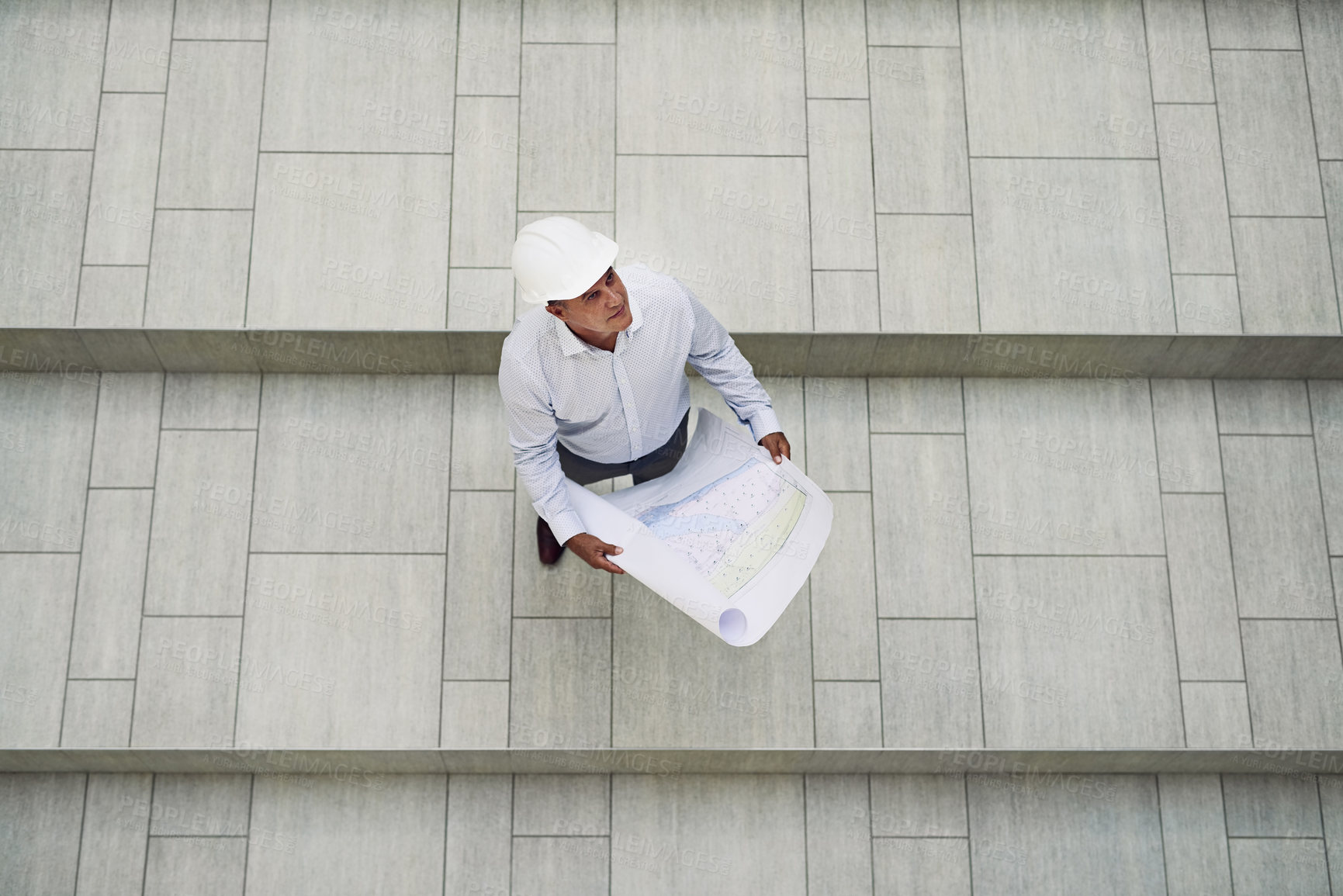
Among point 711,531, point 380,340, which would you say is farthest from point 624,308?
point 380,340

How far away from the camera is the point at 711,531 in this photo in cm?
236

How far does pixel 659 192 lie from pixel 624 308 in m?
1.30

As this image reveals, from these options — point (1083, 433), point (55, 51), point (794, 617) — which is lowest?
point (794, 617)

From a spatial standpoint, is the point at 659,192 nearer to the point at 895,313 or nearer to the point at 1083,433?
the point at 895,313

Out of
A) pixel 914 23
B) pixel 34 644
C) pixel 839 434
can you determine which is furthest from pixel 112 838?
pixel 914 23

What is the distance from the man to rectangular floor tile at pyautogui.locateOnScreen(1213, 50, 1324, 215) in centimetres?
197

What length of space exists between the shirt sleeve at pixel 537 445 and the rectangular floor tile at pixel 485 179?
41.1 inches

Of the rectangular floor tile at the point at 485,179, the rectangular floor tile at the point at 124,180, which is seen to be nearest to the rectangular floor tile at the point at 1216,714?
the rectangular floor tile at the point at 485,179

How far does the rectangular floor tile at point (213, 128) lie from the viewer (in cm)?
316

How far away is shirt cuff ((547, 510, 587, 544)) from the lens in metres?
2.29

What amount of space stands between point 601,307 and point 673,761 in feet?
4.91

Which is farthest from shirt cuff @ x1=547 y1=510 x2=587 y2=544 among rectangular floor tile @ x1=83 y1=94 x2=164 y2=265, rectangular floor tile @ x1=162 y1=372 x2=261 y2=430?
rectangular floor tile @ x1=83 y1=94 x2=164 y2=265

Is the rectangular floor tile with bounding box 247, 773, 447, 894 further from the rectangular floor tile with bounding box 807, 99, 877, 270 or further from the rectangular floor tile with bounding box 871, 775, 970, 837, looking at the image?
the rectangular floor tile with bounding box 807, 99, 877, 270

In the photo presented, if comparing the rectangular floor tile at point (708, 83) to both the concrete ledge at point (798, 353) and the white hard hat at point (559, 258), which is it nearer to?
the concrete ledge at point (798, 353)
